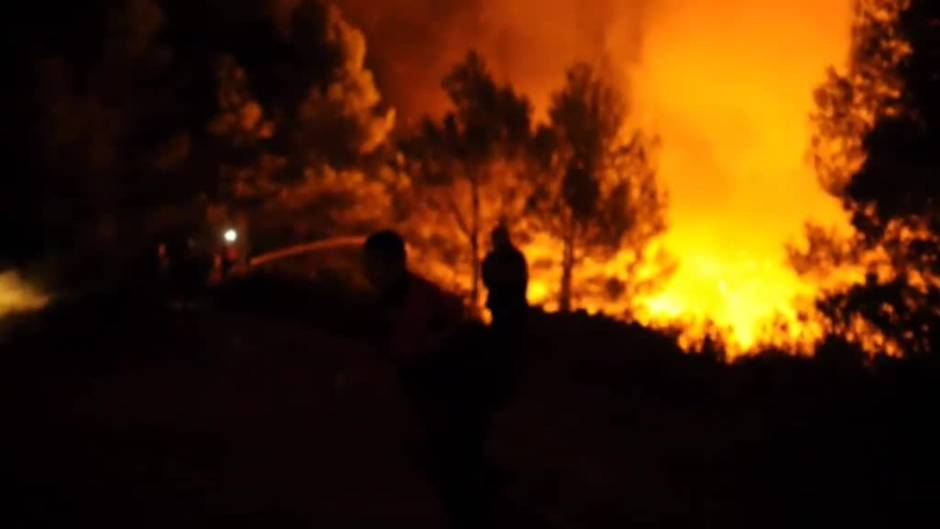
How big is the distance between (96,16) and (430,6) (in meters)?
20.4

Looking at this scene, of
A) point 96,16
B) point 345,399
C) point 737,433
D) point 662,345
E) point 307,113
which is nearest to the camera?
point 737,433

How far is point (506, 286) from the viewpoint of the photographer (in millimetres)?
5207

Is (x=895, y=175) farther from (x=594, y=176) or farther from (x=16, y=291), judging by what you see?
(x=16, y=291)

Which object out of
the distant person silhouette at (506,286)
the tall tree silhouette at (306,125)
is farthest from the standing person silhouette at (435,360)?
the tall tree silhouette at (306,125)

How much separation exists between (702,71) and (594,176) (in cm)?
1909

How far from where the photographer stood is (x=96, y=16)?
26.0 m

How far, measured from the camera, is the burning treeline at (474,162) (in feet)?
47.5

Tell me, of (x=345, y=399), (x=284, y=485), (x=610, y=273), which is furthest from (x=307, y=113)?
(x=284, y=485)

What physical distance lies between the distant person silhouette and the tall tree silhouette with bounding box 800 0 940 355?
8739 millimetres

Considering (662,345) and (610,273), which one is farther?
(610,273)

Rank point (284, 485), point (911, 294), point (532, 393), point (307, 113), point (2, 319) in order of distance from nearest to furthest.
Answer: point (284, 485)
point (532, 393)
point (911, 294)
point (2, 319)
point (307, 113)

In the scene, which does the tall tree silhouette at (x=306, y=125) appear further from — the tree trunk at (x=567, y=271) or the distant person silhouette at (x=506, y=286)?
the distant person silhouette at (x=506, y=286)

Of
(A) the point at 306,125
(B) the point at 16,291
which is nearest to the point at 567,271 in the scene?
(A) the point at 306,125

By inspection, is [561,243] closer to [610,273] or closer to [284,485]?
[610,273]
